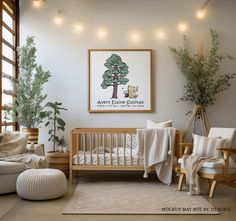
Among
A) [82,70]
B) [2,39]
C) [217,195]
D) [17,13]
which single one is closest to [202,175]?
[217,195]

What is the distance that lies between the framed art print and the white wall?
0.36 feet

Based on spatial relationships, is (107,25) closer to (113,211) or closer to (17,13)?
(17,13)

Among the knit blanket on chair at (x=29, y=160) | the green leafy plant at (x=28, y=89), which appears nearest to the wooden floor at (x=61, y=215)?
the knit blanket on chair at (x=29, y=160)

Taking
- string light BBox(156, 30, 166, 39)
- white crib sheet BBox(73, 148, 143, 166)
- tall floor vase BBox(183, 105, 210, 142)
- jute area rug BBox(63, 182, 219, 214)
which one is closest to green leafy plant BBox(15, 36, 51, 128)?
white crib sheet BBox(73, 148, 143, 166)

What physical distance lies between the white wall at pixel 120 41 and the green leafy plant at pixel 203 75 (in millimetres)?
178

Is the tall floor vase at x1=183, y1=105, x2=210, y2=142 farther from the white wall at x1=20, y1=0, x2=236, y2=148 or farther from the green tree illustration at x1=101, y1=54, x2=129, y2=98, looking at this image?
the green tree illustration at x1=101, y1=54, x2=129, y2=98

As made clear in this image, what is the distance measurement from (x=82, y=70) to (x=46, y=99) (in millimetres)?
800

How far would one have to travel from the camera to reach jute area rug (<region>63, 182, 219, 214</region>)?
121 inches

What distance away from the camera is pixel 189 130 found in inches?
203

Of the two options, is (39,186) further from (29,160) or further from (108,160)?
(108,160)

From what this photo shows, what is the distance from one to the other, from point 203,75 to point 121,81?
136 cm

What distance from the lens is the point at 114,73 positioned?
17.1 feet

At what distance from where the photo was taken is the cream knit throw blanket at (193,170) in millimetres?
3686

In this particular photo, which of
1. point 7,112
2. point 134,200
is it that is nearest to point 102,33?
point 7,112
